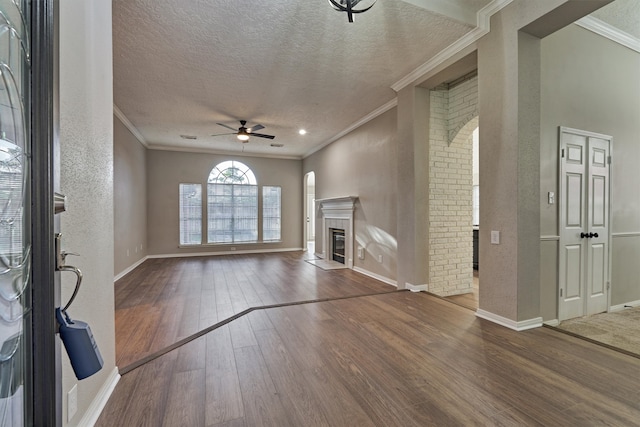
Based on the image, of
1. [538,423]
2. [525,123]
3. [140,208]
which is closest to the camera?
[538,423]

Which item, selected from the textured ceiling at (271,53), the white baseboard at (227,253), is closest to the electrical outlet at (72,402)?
the textured ceiling at (271,53)

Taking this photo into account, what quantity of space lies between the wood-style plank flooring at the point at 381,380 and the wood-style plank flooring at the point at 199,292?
446 millimetres

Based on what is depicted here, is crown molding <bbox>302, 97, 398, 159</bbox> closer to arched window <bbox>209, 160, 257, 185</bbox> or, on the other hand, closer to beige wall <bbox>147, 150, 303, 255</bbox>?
beige wall <bbox>147, 150, 303, 255</bbox>

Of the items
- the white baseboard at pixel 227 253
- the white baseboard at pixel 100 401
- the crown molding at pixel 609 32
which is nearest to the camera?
the white baseboard at pixel 100 401

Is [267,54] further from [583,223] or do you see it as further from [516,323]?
[583,223]

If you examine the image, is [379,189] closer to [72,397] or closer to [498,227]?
[498,227]

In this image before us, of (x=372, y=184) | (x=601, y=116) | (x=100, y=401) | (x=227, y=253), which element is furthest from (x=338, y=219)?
(x=100, y=401)

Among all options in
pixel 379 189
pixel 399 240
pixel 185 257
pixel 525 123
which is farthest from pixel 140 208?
pixel 525 123

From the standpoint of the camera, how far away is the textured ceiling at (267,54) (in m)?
2.62

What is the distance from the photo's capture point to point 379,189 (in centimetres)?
502

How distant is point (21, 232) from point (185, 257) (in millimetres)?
7212

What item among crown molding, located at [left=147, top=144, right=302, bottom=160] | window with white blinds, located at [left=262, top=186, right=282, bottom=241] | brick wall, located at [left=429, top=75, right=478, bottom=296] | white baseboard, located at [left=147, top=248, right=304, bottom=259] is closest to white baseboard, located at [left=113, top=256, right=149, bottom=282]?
white baseboard, located at [left=147, top=248, right=304, bottom=259]

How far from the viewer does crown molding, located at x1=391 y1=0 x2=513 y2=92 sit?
2732mm

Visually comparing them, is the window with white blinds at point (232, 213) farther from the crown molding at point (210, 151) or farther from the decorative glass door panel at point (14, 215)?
the decorative glass door panel at point (14, 215)
